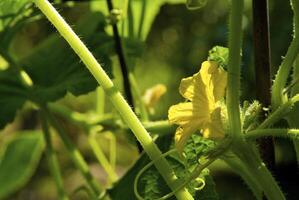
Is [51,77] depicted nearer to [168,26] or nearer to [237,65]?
[237,65]

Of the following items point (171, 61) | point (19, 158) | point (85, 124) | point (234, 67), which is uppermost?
point (234, 67)

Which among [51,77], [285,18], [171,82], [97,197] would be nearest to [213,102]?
[97,197]

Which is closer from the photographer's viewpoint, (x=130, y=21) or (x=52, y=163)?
(x=52, y=163)

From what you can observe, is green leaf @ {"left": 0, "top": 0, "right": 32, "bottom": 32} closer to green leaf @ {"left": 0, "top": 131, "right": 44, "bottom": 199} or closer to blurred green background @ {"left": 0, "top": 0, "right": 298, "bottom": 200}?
green leaf @ {"left": 0, "top": 131, "right": 44, "bottom": 199}

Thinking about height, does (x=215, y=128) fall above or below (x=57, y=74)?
above

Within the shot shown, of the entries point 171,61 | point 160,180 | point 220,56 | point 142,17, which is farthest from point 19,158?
point 171,61

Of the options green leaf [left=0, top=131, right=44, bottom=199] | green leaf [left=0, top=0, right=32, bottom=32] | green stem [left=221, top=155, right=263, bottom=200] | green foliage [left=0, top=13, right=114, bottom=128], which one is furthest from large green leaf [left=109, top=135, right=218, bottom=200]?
green leaf [left=0, top=131, right=44, bottom=199]

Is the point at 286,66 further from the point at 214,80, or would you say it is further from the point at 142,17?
the point at 142,17
